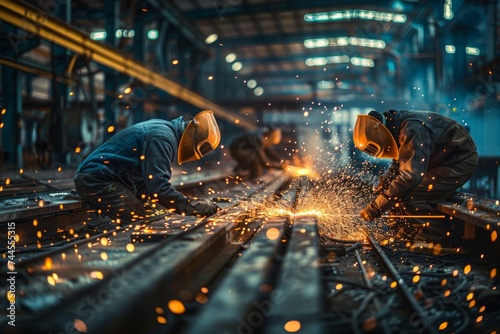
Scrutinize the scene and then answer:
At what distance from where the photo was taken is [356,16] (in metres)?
12.8

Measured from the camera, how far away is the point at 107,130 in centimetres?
842

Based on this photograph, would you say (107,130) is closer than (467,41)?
Yes

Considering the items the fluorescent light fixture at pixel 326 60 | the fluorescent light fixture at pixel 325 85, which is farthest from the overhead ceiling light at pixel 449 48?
the fluorescent light fixture at pixel 325 85

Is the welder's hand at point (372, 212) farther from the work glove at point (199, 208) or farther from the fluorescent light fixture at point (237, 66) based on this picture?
the fluorescent light fixture at point (237, 66)

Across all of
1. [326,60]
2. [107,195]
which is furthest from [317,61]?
[107,195]

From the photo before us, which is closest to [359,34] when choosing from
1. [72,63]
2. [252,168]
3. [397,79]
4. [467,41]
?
[397,79]

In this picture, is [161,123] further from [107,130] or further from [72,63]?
[107,130]

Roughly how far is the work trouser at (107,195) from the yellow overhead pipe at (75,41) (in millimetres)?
2696

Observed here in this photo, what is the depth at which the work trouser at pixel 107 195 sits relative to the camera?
3381 millimetres

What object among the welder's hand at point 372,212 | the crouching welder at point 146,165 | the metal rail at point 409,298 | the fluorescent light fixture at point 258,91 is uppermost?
the fluorescent light fixture at point 258,91

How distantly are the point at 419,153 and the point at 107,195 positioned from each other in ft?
7.80

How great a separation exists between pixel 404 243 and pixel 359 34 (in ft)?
39.5

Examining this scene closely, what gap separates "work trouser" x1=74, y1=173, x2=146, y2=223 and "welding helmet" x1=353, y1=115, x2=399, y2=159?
1881 millimetres

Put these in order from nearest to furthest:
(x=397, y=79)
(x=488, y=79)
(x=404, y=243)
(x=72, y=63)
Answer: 1. (x=404, y=243)
2. (x=72, y=63)
3. (x=488, y=79)
4. (x=397, y=79)
